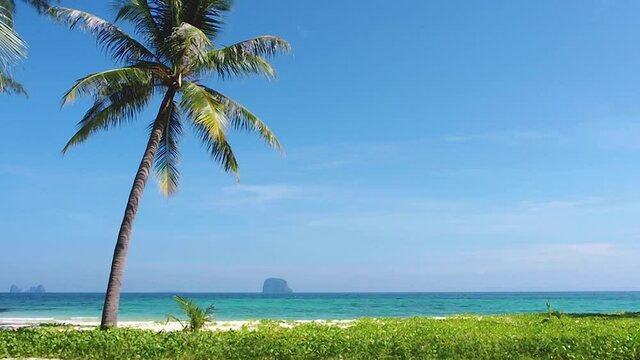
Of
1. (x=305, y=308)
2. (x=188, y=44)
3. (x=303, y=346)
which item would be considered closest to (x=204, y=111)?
(x=188, y=44)

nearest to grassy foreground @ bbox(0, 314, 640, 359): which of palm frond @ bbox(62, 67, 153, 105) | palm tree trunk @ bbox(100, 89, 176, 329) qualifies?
palm tree trunk @ bbox(100, 89, 176, 329)

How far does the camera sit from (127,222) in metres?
13.9

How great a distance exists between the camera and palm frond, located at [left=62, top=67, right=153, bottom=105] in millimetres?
13695

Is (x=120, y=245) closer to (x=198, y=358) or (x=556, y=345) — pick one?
(x=198, y=358)

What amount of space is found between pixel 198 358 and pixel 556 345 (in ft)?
21.7

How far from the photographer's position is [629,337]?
11.0 meters

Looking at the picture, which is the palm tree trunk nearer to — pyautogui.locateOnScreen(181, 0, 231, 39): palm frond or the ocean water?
pyautogui.locateOnScreen(181, 0, 231, 39): palm frond

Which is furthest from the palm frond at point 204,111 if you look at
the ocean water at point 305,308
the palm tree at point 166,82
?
the ocean water at point 305,308

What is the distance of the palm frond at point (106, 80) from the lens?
44.9 feet

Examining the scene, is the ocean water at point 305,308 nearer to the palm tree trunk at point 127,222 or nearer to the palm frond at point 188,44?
the palm tree trunk at point 127,222

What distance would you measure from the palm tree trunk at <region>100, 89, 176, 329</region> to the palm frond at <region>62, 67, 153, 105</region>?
3.12 feet

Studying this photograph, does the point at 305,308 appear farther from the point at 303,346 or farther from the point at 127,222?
the point at 303,346

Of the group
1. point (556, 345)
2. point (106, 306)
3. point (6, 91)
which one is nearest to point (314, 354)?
point (556, 345)

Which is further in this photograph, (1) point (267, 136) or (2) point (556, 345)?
(1) point (267, 136)
